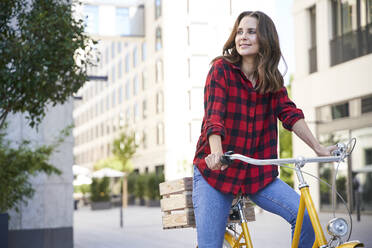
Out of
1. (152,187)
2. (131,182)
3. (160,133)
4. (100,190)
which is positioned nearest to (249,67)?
(152,187)

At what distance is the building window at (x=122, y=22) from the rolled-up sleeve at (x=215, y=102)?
1794 cm

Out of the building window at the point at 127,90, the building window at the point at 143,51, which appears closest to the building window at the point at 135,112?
the building window at the point at 127,90

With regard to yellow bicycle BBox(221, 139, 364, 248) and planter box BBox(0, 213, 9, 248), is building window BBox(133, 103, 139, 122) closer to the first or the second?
planter box BBox(0, 213, 9, 248)

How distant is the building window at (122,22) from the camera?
20.8 meters

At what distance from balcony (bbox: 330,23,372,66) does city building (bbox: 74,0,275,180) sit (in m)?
3.13

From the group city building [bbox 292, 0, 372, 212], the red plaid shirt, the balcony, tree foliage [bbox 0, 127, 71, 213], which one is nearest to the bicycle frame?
the red plaid shirt

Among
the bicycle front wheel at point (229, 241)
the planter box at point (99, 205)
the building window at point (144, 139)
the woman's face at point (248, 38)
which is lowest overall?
the planter box at point (99, 205)

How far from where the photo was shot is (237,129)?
10.3ft

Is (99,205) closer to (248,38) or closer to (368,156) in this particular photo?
(368,156)

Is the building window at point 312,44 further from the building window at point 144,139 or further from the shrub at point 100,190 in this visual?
the building window at point 144,139

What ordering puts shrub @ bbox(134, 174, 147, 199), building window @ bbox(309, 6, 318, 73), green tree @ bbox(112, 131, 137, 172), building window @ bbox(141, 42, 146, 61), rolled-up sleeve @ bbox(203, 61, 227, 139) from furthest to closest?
building window @ bbox(141, 42, 146, 61) < green tree @ bbox(112, 131, 137, 172) < shrub @ bbox(134, 174, 147, 199) < building window @ bbox(309, 6, 318, 73) < rolled-up sleeve @ bbox(203, 61, 227, 139)

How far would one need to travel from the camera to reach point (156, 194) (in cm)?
3631

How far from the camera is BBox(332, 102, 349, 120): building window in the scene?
62.8 feet

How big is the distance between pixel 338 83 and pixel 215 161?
17164mm
